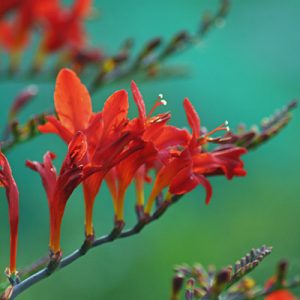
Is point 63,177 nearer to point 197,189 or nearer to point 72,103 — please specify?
point 72,103

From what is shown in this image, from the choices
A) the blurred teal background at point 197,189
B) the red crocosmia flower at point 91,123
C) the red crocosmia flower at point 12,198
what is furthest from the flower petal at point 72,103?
the blurred teal background at point 197,189

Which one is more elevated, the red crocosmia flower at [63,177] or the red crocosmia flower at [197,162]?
the red crocosmia flower at [63,177]

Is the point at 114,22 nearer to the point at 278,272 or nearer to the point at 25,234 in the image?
the point at 25,234

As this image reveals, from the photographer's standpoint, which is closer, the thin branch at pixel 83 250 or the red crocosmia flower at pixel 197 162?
the thin branch at pixel 83 250

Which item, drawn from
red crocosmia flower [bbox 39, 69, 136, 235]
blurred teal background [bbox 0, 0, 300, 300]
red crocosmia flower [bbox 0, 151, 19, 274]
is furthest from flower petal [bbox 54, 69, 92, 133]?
blurred teal background [bbox 0, 0, 300, 300]

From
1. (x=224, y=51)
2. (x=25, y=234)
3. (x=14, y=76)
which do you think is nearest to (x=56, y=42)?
(x=14, y=76)

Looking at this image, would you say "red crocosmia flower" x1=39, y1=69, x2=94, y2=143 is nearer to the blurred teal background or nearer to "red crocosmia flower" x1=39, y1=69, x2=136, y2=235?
"red crocosmia flower" x1=39, y1=69, x2=136, y2=235

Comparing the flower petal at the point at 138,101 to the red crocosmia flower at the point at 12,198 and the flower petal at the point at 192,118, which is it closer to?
the flower petal at the point at 192,118

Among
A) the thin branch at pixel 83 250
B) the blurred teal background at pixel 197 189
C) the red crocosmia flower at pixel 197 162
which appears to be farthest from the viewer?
the blurred teal background at pixel 197 189
